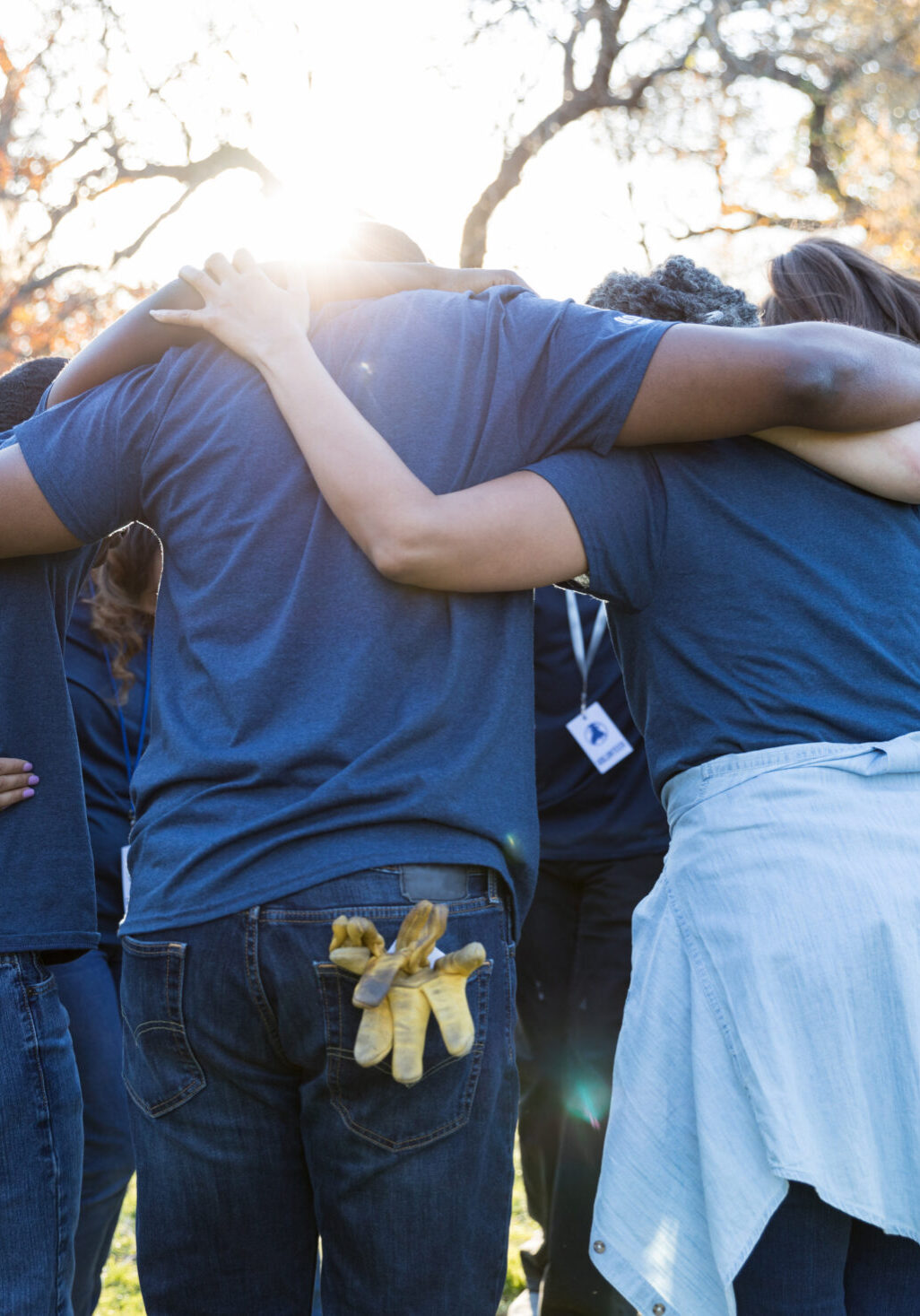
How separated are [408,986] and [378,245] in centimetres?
113

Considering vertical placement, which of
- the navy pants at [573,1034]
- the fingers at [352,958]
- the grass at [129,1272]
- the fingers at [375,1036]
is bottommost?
the grass at [129,1272]

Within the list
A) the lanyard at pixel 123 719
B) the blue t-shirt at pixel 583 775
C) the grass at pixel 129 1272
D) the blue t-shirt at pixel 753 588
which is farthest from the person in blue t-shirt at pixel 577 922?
the blue t-shirt at pixel 753 588

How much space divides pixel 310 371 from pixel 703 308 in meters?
0.66

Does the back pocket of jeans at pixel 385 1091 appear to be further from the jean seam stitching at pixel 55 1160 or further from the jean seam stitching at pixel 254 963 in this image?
the jean seam stitching at pixel 55 1160

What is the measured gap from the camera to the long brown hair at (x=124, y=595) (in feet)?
9.00

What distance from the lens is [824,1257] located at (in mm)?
1459

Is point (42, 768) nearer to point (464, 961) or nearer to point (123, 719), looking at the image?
point (464, 961)

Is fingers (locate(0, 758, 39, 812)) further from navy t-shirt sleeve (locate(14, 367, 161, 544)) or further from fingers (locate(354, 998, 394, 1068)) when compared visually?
fingers (locate(354, 998, 394, 1068))

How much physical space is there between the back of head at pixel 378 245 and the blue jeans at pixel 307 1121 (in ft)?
3.16

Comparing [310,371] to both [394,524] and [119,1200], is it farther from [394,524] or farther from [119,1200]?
[119,1200]

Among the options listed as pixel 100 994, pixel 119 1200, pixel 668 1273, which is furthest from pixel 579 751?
pixel 668 1273

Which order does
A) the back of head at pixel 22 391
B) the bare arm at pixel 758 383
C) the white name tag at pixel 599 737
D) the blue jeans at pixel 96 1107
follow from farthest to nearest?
1. the white name tag at pixel 599 737
2. the blue jeans at pixel 96 1107
3. the back of head at pixel 22 391
4. the bare arm at pixel 758 383

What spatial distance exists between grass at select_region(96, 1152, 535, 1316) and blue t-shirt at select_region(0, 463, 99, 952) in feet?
5.93

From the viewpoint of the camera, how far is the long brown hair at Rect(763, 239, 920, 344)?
1866 mm
